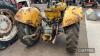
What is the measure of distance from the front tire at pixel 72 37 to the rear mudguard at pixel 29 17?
739mm

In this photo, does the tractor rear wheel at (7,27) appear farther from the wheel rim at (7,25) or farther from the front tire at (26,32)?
the front tire at (26,32)

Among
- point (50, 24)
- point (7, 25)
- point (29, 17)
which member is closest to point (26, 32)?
point (29, 17)

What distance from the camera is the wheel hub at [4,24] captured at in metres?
4.62

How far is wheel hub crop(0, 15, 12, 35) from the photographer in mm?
4620

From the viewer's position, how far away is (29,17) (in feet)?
14.1

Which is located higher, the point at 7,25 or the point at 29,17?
the point at 29,17

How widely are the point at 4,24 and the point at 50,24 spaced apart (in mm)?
1030

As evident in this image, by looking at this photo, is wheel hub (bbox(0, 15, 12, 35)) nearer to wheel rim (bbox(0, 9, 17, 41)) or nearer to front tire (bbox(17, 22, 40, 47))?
wheel rim (bbox(0, 9, 17, 41))

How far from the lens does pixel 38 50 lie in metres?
4.31

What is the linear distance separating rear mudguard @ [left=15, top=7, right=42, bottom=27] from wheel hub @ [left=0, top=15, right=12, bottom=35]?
1.53 feet

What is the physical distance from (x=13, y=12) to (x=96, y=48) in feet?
6.40

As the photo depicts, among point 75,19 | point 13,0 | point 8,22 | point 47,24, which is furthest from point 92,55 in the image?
point 13,0

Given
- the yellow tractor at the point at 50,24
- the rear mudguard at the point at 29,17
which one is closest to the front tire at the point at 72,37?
the yellow tractor at the point at 50,24

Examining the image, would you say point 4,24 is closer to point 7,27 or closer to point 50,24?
point 7,27
